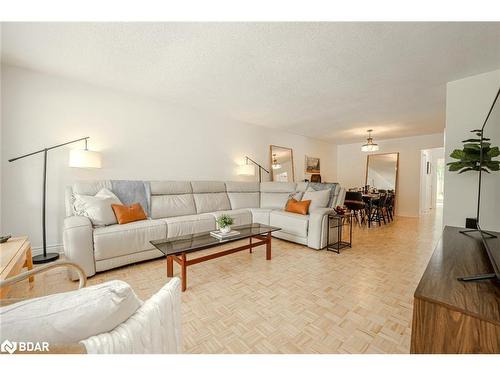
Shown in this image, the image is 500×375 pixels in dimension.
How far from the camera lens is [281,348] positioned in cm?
128

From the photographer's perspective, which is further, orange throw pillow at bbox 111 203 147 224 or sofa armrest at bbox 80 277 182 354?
orange throw pillow at bbox 111 203 147 224

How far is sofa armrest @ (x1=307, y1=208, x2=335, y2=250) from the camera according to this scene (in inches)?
118

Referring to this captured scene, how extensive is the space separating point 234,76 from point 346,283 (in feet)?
8.83

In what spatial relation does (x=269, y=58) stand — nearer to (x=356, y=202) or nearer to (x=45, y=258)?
(x=45, y=258)

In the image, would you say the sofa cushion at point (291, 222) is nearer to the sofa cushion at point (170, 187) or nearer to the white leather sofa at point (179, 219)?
the white leather sofa at point (179, 219)

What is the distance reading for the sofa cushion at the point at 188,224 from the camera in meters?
2.74

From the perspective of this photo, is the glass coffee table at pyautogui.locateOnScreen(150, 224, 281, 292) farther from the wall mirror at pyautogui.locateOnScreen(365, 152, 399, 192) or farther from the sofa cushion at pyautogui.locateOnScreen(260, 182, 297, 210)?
the wall mirror at pyautogui.locateOnScreen(365, 152, 399, 192)

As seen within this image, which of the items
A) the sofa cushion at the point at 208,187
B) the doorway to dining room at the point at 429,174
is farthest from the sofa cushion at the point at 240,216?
the doorway to dining room at the point at 429,174

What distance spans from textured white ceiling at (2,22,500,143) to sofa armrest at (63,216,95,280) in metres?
1.79

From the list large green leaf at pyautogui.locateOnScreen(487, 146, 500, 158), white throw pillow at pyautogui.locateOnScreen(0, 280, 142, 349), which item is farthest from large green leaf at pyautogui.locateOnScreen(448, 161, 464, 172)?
white throw pillow at pyautogui.locateOnScreen(0, 280, 142, 349)

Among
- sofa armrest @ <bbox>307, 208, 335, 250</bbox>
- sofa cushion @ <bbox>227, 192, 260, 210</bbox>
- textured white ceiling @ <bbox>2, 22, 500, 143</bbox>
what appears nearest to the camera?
textured white ceiling @ <bbox>2, 22, 500, 143</bbox>

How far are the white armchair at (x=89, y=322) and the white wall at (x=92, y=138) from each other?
301cm

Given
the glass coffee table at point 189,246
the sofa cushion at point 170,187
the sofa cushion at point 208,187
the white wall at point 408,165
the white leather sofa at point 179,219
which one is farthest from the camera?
the white wall at point 408,165
